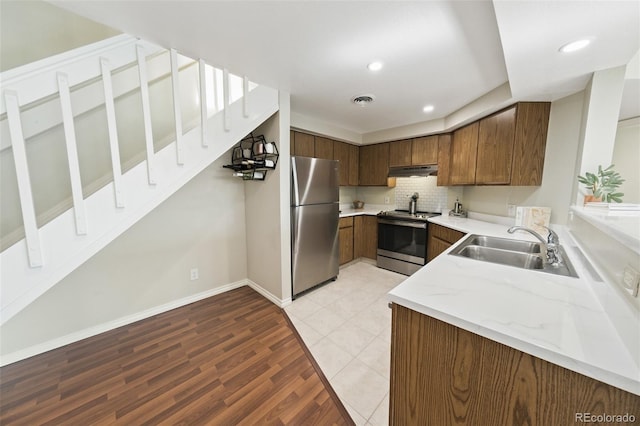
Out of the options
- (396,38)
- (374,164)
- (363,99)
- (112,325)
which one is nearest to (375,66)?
(396,38)

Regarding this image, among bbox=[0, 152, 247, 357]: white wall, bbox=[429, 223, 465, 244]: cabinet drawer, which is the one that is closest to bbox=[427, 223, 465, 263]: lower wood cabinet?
bbox=[429, 223, 465, 244]: cabinet drawer

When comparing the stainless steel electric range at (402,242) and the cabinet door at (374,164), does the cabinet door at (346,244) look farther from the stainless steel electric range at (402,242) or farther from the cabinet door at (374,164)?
the cabinet door at (374,164)

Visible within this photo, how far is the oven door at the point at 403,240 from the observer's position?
10.3 ft

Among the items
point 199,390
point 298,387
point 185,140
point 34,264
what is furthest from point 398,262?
point 34,264

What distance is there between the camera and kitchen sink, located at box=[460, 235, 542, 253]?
1.73 meters

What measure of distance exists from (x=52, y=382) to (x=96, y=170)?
163cm

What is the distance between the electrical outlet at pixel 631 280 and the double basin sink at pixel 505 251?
755 millimetres

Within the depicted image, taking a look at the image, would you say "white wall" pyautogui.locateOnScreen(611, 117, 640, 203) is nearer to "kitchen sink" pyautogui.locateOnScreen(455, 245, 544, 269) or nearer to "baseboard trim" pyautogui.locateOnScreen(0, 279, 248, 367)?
"kitchen sink" pyautogui.locateOnScreen(455, 245, 544, 269)

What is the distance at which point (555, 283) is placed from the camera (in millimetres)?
1041

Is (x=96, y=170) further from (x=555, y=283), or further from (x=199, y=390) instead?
(x=555, y=283)

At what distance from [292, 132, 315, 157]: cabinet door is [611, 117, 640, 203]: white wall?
10.7 ft

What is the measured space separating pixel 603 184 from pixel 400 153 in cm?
229

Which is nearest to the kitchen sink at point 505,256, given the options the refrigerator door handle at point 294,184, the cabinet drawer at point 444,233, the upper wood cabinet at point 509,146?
the cabinet drawer at point 444,233

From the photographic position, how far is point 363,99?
2.43 meters
